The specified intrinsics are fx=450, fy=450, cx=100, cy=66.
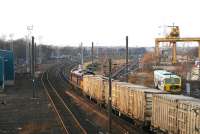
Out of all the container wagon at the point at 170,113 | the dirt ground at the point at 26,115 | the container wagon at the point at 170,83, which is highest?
the container wagon at the point at 170,113

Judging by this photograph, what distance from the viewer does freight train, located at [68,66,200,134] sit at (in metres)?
19.6

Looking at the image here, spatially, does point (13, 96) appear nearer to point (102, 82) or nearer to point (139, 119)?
point (102, 82)

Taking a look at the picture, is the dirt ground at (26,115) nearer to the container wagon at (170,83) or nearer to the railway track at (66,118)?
the railway track at (66,118)

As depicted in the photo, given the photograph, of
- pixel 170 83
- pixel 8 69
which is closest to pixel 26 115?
pixel 170 83

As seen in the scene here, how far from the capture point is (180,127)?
20.7m

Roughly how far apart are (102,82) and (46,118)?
7362 mm

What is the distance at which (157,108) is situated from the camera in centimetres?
2398

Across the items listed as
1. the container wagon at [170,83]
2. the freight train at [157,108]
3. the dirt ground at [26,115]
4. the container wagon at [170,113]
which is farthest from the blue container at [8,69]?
the container wagon at [170,113]

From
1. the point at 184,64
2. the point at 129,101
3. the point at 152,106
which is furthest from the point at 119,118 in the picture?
the point at 184,64

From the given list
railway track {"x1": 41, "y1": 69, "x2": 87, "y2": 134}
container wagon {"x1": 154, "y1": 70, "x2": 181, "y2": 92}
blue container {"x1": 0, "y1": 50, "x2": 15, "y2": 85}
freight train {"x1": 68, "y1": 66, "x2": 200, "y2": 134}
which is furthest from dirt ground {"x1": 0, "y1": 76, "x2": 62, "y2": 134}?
container wagon {"x1": 154, "y1": 70, "x2": 181, "y2": 92}

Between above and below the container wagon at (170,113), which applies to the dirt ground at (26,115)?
below

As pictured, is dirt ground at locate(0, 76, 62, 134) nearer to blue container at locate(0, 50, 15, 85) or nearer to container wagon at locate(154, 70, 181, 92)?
blue container at locate(0, 50, 15, 85)

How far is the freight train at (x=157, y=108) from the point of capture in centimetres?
1961

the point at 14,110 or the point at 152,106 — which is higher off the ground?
the point at 152,106
